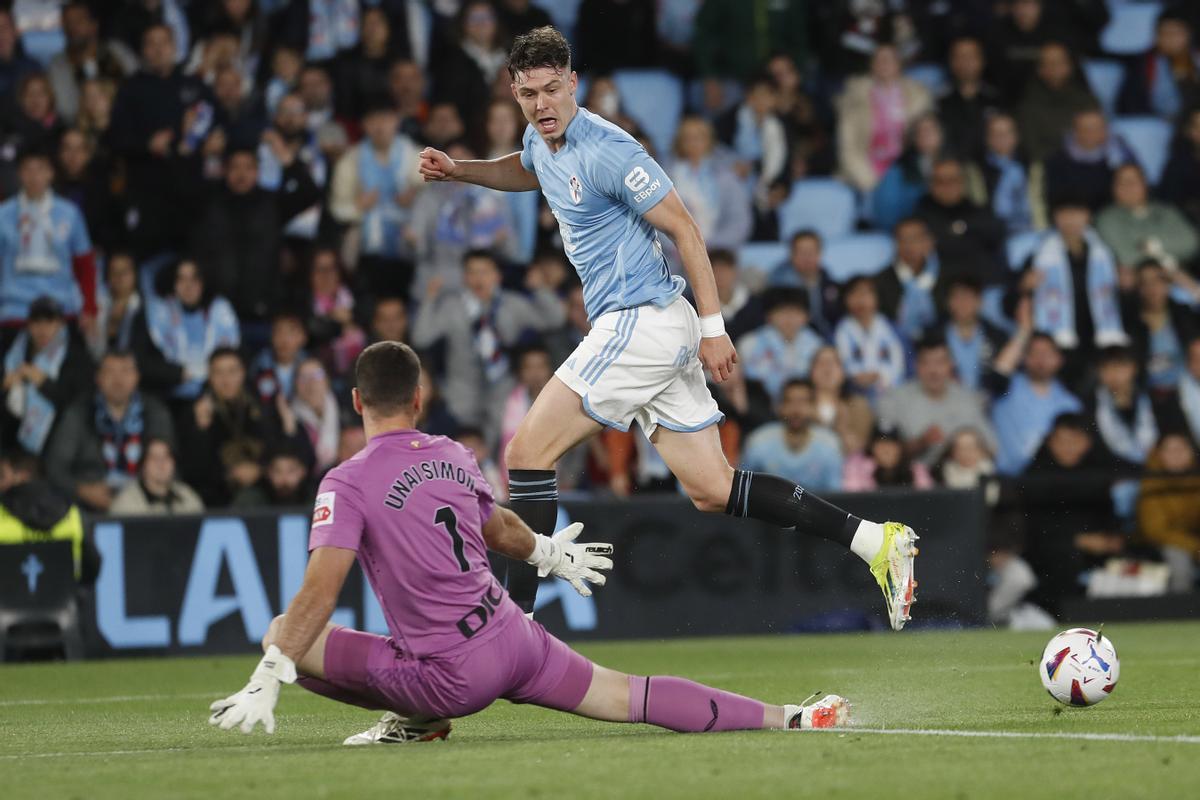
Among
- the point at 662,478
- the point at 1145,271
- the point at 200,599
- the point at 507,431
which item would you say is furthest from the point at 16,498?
the point at 1145,271

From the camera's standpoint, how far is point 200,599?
41.0 ft

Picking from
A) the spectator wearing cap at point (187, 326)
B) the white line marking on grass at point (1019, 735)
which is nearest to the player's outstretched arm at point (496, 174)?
the white line marking on grass at point (1019, 735)

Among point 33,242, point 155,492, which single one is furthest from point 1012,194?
point 33,242

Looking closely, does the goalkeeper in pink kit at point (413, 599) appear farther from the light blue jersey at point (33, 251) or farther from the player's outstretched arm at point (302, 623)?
the light blue jersey at point (33, 251)

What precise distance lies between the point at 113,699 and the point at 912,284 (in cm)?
785

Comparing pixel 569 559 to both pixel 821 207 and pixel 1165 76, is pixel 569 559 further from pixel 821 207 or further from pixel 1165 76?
pixel 1165 76

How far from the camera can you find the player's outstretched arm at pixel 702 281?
7.61 metres

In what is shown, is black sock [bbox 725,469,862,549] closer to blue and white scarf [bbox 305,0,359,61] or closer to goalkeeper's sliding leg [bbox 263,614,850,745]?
goalkeeper's sliding leg [bbox 263,614,850,745]

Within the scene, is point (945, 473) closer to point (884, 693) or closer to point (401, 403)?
point (884, 693)

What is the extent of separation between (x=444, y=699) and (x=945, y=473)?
8.30 metres

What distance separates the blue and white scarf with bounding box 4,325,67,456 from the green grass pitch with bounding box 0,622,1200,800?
3.62 meters

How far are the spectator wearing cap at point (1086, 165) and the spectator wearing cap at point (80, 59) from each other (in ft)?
25.2

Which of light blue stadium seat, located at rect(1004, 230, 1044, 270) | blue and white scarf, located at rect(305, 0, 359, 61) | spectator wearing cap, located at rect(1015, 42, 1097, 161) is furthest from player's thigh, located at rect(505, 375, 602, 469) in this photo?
spectator wearing cap, located at rect(1015, 42, 1097, 161)

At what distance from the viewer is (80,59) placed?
50.5 feet
